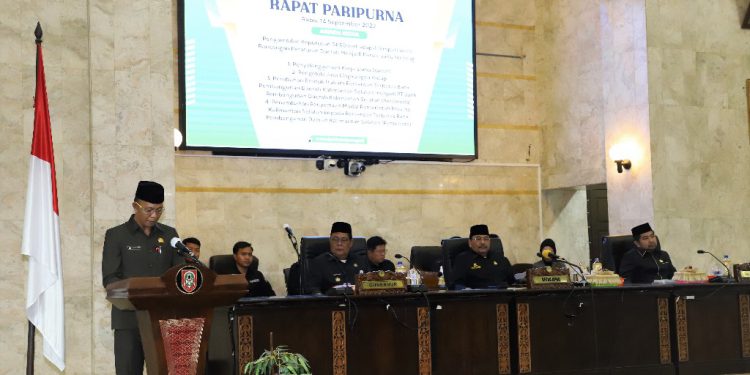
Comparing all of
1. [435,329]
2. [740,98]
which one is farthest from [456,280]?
[740,98]

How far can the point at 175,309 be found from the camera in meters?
4.56

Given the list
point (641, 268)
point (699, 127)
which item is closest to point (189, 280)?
point (641, 268)

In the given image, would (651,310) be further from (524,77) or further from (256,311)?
(524,77)

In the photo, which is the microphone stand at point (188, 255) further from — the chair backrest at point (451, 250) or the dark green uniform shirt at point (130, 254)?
the chair backrest at point (451, 250)

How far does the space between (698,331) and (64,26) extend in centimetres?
549

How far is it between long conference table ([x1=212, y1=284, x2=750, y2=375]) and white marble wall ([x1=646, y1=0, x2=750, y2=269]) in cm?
302

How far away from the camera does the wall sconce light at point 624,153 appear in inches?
429

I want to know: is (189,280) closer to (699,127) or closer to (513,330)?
(513,330)

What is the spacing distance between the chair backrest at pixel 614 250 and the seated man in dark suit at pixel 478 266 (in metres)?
1.12

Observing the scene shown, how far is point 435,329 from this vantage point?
6555 mm

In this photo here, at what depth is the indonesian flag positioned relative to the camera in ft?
16.6

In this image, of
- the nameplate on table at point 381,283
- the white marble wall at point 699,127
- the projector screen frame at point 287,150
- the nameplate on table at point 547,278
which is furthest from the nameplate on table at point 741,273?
the projector screen frame at point 287,150

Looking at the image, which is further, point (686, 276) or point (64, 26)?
point (686, 276)

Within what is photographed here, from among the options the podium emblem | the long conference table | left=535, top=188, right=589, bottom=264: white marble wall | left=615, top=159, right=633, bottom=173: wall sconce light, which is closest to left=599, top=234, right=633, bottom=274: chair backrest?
the long conference table
